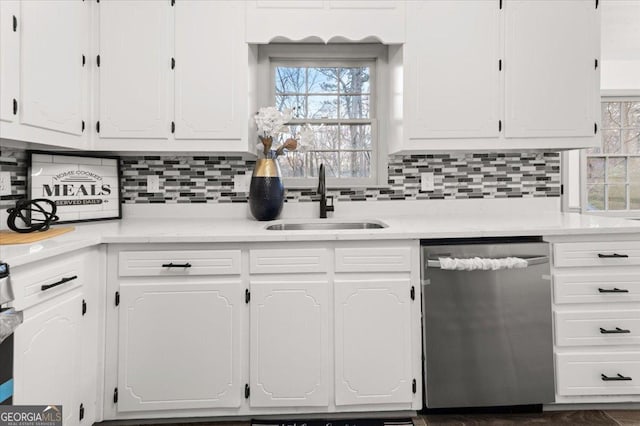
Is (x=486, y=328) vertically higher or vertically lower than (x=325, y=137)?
lower

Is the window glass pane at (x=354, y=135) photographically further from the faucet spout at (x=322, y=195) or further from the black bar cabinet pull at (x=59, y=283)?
the black bar cabinet pull at (x=59, y=283)

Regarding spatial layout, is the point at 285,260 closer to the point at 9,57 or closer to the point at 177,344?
the point at 177,344

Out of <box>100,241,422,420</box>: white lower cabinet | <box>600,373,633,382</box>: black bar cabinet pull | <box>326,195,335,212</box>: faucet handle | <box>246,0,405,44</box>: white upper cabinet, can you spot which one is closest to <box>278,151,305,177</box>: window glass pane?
<box>326,195,335,212</box>: faucet handle

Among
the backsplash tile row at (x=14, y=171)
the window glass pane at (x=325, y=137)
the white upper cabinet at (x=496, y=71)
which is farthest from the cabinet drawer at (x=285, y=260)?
the backsplash tile row at (x=14, y=171)

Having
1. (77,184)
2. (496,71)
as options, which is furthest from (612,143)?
(77,184)

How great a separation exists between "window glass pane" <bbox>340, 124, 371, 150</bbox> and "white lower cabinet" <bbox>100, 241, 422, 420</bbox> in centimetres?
98

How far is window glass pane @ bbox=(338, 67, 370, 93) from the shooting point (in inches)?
99.9

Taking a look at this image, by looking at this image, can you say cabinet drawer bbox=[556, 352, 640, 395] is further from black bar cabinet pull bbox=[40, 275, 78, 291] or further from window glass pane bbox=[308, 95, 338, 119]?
black bar cabinet pull bbox=[40, 275, 78, 291]

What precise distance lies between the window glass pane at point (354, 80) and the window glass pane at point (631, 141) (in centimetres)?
355

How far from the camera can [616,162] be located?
4281 mm

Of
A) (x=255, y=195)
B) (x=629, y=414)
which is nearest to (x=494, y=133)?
(x=255, y=195)

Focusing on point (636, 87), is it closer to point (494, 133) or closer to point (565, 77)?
point (565, 77)

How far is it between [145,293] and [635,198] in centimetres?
511

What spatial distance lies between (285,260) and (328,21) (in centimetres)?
135
